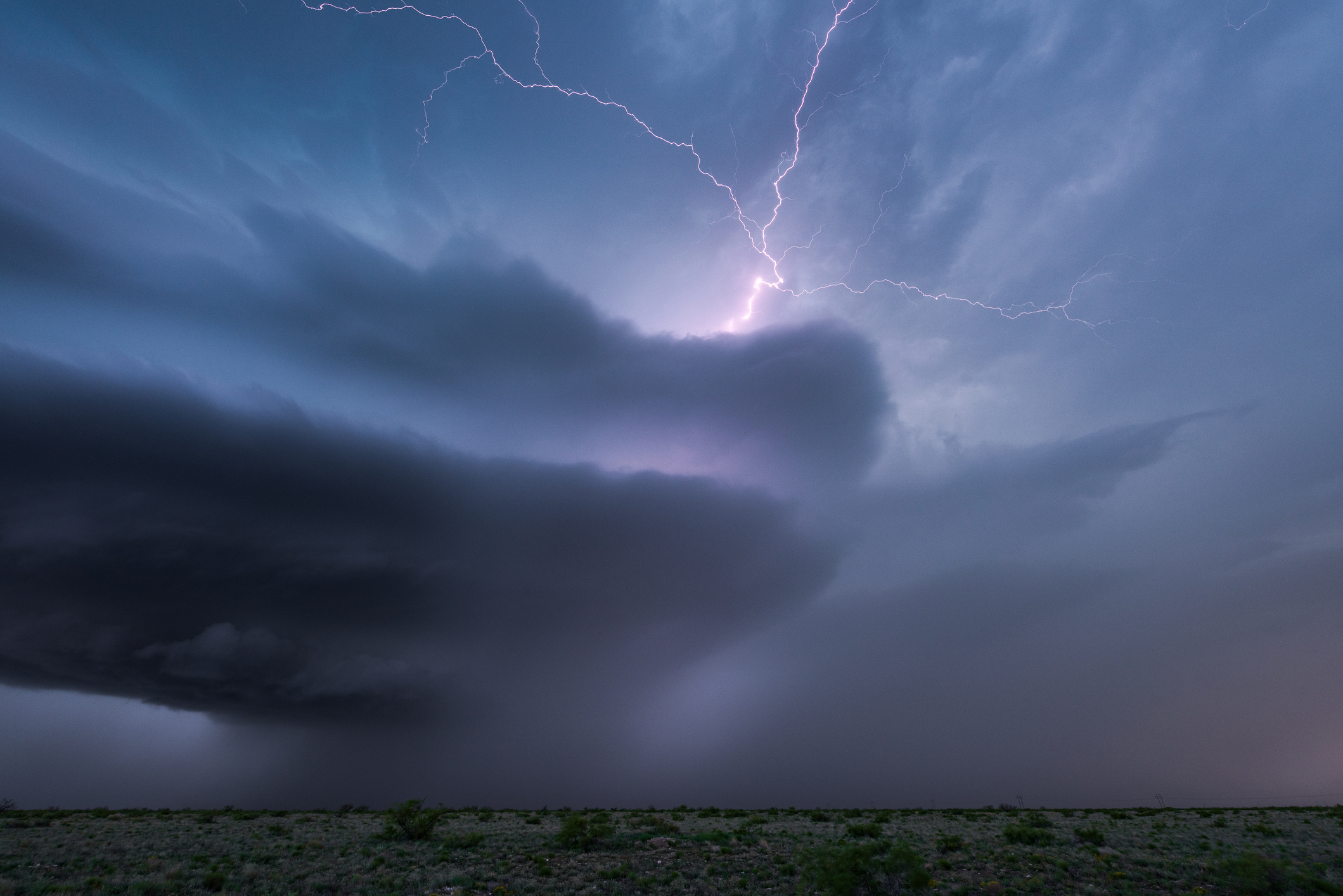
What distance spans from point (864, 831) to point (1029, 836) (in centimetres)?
925

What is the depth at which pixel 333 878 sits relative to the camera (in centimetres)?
2189

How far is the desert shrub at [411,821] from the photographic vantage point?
105 feet

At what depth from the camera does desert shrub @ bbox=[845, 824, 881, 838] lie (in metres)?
32.6

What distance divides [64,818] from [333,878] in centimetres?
4177

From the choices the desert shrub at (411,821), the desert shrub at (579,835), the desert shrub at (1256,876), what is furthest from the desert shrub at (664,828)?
the desert shrub at (1256,876)

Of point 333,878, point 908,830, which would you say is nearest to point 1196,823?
point 908,830

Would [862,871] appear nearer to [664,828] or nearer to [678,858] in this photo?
[678,858]

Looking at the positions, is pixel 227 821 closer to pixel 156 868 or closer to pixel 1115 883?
pixel 156 868

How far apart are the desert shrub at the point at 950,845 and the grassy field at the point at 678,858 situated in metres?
0.11

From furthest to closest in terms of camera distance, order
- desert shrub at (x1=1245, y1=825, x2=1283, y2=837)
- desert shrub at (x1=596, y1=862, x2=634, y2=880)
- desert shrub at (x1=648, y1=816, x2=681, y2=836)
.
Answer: desert shrub at (x1=648, y1=816, x2=681, y2=836)
desert shrub at (x1=1245, y1=825, x2=1283, y2=837)
desert shrub at (x1=596, y1=862, x2=634, y2=880)

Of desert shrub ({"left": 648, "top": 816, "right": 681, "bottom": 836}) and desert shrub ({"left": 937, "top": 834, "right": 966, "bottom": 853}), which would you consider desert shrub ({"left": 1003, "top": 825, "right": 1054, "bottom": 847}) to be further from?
desert shrub ({"left": 648, "top": 816, "right": 681, "bottom": 836})

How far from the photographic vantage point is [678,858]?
1011 inches

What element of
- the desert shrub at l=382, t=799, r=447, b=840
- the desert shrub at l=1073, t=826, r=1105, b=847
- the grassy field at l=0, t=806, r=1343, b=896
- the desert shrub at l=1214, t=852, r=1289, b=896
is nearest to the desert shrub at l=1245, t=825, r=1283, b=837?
the grassy field at l=0, t=806, r=1343, b=896

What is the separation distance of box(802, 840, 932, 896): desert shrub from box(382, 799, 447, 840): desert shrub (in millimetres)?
23147
